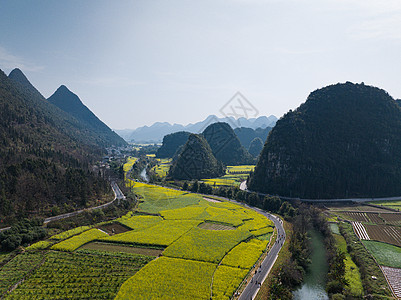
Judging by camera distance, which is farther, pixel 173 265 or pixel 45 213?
pixel 45 213

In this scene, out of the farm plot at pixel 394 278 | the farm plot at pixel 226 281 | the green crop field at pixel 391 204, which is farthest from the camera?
the green crop field at pixel 391 204

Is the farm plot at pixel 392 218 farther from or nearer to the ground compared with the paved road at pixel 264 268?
farther from the ground

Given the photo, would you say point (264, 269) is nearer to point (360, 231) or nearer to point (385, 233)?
point (360, 231)

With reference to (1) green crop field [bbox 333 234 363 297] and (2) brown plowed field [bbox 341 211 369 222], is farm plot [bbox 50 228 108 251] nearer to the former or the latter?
(1) green crop field [bbox 333 234 363 297]

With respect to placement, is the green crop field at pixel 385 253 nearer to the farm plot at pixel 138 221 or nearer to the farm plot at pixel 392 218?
the farm plot at pixel 392 218

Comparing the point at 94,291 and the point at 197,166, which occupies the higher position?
the point at 197,166

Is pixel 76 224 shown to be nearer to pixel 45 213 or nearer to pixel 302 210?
pixel 45 213

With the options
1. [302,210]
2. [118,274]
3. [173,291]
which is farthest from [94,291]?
[302,210]

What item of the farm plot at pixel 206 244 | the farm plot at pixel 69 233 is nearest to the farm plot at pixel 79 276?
the farm plot at pixel 206 244
